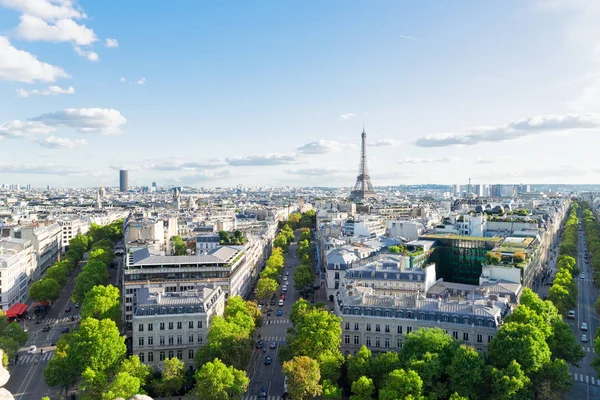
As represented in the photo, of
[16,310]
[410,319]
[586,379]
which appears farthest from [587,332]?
[16,310]

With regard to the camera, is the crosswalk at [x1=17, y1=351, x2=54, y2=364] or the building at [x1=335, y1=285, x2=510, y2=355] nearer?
the building at [x1=335, y1=285, x2=510, y2=355]

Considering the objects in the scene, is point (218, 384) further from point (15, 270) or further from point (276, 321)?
point (15, 270)

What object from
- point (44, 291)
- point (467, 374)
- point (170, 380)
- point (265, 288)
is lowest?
point (170, 380)

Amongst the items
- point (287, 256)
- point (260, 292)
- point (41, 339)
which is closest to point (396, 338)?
point (260, 292)

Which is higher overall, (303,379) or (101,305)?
(101,305)

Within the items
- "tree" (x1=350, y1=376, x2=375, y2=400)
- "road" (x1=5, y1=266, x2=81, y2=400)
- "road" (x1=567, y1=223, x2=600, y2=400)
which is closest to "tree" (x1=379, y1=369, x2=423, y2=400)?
"tree" (x1=350, y1=376, x2=375, y2=400)

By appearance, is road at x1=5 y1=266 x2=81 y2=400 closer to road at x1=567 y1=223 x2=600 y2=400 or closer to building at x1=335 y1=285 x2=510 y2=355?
building at x1=335 y1=285 x2=510 y2=355
